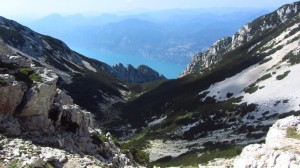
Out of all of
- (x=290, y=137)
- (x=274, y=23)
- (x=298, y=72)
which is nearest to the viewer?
(x=290, y=137)

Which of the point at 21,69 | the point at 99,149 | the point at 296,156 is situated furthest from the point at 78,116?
the point at 296,156

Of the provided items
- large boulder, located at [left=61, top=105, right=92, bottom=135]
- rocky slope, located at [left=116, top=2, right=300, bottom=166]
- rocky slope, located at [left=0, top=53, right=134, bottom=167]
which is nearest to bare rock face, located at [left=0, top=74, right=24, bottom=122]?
rocky slope, located at [left=0, top=53, right=134, bottom=167]

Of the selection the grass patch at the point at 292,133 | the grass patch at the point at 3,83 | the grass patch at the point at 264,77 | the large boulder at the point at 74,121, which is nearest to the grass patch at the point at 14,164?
the grass patch at the point at 3,83

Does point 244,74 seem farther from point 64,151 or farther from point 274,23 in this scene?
point 274,23

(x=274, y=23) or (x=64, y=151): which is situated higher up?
(x=274, y=23)

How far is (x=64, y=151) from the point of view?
2342 cm

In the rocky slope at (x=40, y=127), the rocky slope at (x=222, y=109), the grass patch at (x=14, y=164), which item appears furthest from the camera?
the rocky slope at (x=222, y=109)

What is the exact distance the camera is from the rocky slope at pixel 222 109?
2197 inches

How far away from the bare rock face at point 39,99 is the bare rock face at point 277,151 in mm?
12575

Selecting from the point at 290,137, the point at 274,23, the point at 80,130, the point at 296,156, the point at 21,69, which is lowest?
the point at 296,156

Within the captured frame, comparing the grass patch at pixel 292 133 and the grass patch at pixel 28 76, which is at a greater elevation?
the grass patch at pixel 28 76

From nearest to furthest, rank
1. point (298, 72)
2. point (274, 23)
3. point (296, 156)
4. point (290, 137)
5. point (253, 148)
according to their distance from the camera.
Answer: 1. point (296, 156)
2. point (253, 148)
3. point (290, 137)
4. point (298, 72)
5. point (274, 23)

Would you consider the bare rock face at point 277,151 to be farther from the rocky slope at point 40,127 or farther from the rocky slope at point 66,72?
the rocky slope at point 66,72

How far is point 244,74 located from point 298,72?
812 inches
